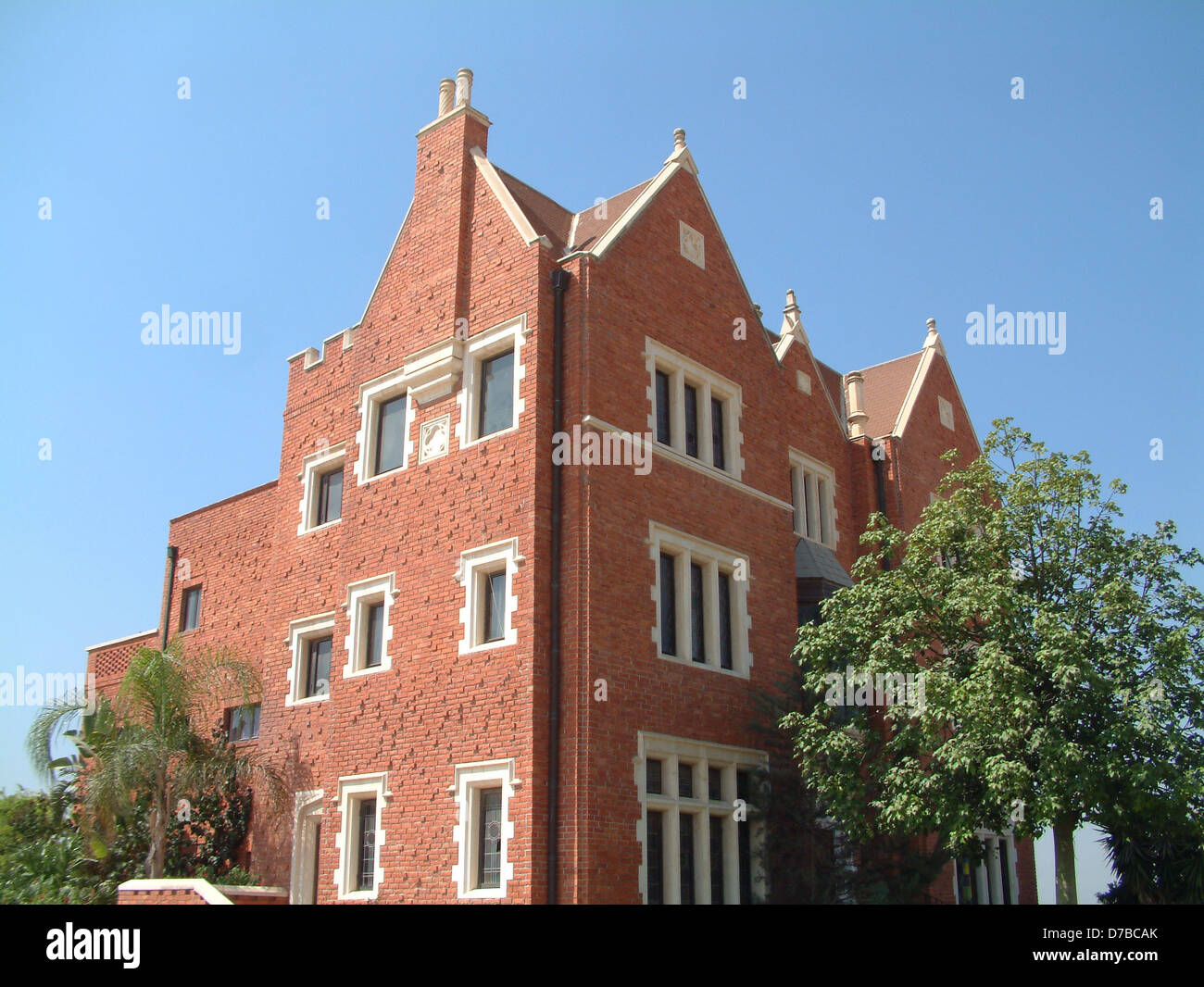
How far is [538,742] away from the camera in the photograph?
15.9 meters

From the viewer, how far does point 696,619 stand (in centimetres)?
1939

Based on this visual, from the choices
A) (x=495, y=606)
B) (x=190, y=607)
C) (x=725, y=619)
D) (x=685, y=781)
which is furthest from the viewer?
(x=190, y=607)

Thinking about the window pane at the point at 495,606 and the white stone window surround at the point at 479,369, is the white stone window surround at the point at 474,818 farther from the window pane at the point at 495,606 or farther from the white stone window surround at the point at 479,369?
the white stone window surround at the point at 479,369

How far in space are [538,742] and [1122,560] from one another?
8.84 metres

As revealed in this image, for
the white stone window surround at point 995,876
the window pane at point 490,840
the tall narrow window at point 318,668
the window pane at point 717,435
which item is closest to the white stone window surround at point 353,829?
the window pane at point 490,840

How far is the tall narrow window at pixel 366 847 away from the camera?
1811cm

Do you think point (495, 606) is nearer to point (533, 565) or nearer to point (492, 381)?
point (533, 565)

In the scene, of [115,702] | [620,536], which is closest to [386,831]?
[620,536]

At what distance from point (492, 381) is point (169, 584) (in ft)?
44.4

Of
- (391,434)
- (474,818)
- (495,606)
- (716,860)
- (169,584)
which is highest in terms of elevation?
(391,434)

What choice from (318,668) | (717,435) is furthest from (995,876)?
(318,668)

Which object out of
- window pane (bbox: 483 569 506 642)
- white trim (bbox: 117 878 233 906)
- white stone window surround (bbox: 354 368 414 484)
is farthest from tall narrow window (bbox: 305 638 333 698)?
window pane (bbox: 483 569 506 642)

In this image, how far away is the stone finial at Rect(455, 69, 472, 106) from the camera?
21.2 m
